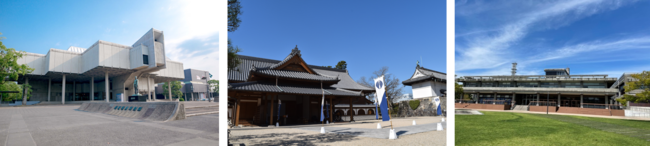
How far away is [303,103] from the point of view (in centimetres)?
695

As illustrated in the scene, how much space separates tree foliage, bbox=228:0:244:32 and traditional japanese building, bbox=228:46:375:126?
3.88 ft

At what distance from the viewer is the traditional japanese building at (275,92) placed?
5789mm

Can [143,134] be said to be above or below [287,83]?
below

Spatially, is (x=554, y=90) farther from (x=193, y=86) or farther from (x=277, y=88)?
(x=193, y=86)

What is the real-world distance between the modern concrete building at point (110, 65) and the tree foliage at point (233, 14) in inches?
859

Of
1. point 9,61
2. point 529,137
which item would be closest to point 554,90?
point 529,137

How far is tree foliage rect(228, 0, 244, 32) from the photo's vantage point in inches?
170

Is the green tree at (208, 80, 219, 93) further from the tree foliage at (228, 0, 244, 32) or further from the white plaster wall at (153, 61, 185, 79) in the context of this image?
the tree foliage at (228, 0, 244, 32)

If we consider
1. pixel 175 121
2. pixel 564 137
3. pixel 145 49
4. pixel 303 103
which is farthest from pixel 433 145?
pixel 145 49

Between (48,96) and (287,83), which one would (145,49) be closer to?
(48,96)

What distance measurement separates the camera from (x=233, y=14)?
438cm

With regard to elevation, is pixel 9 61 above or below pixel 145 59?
below

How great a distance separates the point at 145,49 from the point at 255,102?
22.2m

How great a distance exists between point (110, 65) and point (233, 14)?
26.7m
